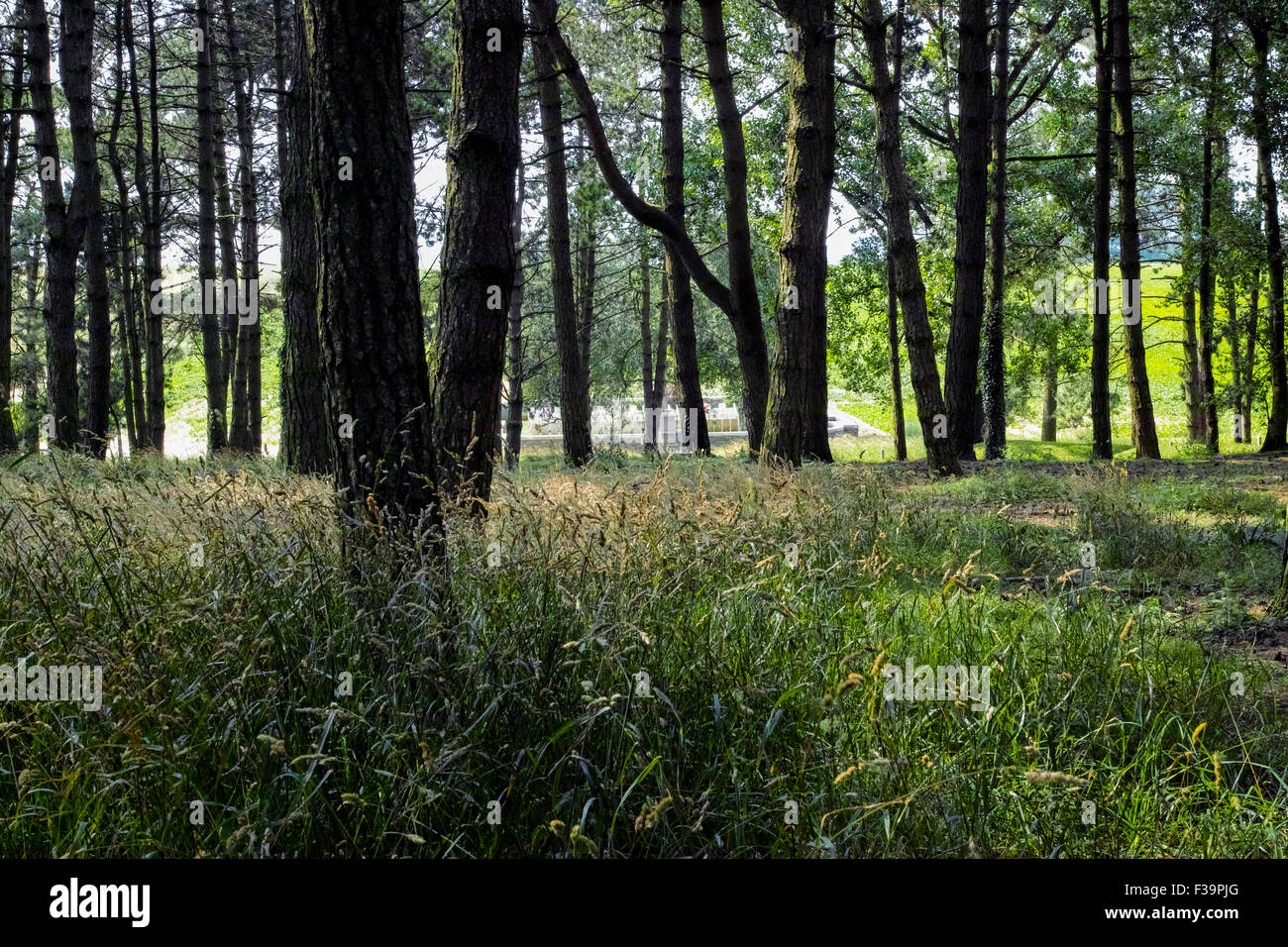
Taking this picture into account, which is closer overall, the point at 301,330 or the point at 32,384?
the point at 301,330

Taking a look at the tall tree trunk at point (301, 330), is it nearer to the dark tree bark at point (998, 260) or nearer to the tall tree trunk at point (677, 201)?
the tall tree trunk at point (677, 201)

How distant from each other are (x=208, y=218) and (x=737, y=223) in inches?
350

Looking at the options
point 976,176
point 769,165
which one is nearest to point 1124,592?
point 976,176

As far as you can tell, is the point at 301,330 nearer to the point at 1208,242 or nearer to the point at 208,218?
the point at 208,218

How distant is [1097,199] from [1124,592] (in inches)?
504

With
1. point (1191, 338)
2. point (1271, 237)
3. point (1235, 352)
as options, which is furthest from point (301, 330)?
point (1191, 338)

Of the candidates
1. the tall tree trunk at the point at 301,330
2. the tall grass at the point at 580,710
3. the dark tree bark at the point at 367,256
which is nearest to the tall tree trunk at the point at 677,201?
the tall tree trunk at the point at 301,330

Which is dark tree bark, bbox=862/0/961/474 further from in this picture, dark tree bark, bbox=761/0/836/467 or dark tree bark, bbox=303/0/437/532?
dark tree bark, bbox=303/0/437/532

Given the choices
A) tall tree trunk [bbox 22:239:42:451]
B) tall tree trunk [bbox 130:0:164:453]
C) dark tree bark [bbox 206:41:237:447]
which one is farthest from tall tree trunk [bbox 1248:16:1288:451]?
tall tree trunk [bbox 22:239:42:451]

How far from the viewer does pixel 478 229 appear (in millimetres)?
6820

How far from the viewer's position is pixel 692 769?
312cm

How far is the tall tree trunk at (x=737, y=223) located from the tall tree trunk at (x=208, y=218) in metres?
7.29

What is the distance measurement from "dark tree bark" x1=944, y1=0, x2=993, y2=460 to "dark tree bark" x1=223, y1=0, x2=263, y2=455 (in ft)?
37.8
